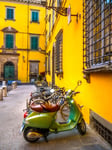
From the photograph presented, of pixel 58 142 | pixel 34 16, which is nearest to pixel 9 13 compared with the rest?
pixel 34 16

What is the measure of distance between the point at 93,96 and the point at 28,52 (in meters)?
16.2

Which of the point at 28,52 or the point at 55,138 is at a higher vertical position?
the point at 28,52

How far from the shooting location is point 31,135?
8.18 feet

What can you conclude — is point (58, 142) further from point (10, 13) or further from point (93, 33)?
point (10, 13)

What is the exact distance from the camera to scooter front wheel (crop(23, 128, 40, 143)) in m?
2.49

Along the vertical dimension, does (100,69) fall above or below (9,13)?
below

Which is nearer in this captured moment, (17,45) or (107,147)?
→ (107,147)

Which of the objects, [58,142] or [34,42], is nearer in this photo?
[58,142]

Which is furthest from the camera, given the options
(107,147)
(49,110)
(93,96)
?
(93,96)

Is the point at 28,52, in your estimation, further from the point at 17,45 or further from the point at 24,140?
the point at 24,140

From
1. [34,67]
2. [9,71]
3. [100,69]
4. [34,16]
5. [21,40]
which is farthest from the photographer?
[34,16]

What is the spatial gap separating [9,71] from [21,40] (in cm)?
438

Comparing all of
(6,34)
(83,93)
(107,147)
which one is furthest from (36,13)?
(107,147)

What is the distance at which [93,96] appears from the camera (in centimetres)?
294
